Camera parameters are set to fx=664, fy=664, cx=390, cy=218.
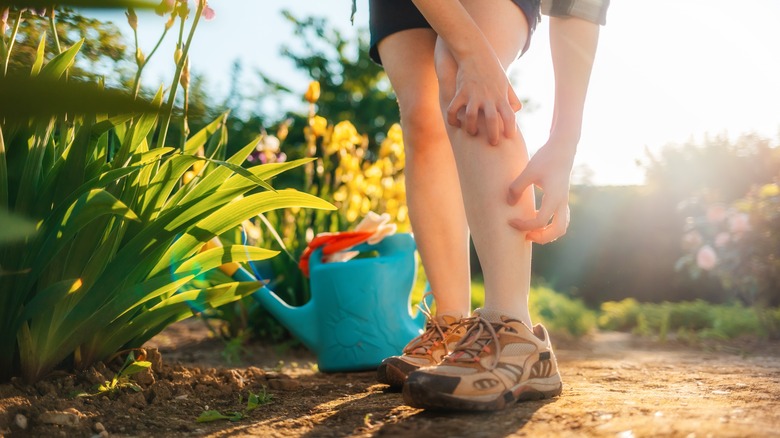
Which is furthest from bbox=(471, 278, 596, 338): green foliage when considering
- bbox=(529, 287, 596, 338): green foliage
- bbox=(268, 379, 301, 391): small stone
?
bbox=(268, 379, 301, 391): small stone

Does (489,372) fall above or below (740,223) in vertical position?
below

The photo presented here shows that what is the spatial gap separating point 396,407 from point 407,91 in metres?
0.73

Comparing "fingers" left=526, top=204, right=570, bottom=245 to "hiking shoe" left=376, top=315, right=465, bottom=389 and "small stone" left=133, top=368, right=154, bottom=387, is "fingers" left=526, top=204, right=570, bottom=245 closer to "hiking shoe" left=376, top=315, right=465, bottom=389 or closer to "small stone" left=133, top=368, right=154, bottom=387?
"hiking shoe" left=376, top=315, right=465, bottom=389

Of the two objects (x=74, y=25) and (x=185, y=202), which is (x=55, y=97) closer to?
(x=185, y=202)

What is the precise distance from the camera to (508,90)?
121cm

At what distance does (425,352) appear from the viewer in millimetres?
1510

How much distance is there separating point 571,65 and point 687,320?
402cm

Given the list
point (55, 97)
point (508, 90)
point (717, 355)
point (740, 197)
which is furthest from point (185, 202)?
point (740, 197)

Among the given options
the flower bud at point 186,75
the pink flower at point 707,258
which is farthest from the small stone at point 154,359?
the pink flower at point 707,258

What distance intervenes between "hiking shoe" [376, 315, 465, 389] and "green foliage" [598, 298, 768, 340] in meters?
2.86

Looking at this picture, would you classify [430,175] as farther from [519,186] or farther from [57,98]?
[57,98]

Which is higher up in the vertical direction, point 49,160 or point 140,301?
point 49,160

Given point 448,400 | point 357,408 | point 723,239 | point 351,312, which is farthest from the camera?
point 723,239

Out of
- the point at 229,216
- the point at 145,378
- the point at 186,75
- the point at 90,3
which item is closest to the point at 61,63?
the point at 186,75
